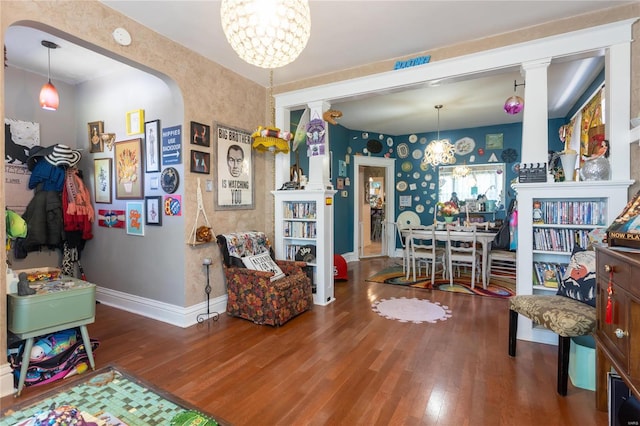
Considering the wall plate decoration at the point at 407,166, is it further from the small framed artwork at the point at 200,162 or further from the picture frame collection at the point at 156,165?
the small framed artwork at the point at 200,162

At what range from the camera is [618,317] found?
1479 millimetres

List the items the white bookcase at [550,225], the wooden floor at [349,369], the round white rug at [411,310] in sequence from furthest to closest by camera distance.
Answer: the round white rug at [411,310] < the white bookcase at [550,225] < the wooden floor at [349,369]

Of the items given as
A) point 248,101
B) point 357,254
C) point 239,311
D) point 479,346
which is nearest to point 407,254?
point 357,254

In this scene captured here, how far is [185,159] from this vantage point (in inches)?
125

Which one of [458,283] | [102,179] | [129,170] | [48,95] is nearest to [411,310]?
[458,283]

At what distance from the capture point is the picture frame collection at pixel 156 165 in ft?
10.7

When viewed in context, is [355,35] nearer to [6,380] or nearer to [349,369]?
[349,369]

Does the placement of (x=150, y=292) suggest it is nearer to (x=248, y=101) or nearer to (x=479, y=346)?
(x=248, y=101)

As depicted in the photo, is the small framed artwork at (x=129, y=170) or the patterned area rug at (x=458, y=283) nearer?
the small framed artwork at (x=129, y=170)

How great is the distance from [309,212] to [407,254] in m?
2.04

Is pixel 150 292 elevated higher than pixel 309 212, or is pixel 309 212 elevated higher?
pixel 309 212

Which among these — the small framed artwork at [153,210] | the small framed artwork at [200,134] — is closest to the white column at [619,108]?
the small framed artwork at [200,134]

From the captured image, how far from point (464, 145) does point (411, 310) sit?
4.38 meters

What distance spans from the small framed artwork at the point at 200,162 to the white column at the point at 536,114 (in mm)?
3090
